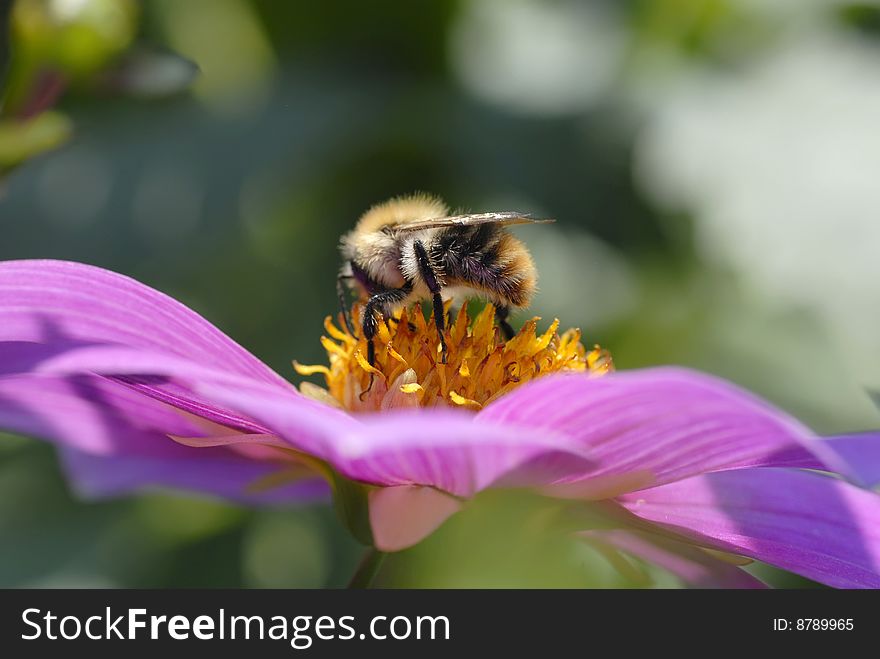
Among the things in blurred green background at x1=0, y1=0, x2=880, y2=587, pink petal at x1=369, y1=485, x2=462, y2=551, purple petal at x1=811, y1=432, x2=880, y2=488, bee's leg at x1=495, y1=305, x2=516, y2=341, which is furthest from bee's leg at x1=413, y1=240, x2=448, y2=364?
blurred green background at x1=0, y1=0, x2=880, y2=587

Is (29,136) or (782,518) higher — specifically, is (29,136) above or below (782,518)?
above

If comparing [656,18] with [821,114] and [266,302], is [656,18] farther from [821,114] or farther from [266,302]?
[266,302]

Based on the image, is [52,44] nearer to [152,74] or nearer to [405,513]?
[152,74]

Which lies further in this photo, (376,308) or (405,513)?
(376,308)

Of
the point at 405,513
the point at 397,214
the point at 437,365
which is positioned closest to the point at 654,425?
the point at 405,513

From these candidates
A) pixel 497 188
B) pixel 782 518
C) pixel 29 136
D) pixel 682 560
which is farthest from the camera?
pixel 497 188

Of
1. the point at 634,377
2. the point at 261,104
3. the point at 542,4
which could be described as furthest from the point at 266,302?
the point at 634,377

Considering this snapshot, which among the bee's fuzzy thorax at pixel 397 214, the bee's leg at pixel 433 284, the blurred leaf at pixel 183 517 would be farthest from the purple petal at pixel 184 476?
the blurred leaf at pixel 183 517

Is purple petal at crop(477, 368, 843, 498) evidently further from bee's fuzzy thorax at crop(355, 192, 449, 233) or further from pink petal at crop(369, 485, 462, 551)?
bee's fuzzy thorax at crop(355, 192, 449, 233)

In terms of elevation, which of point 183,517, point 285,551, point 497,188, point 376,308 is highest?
point 497,188
